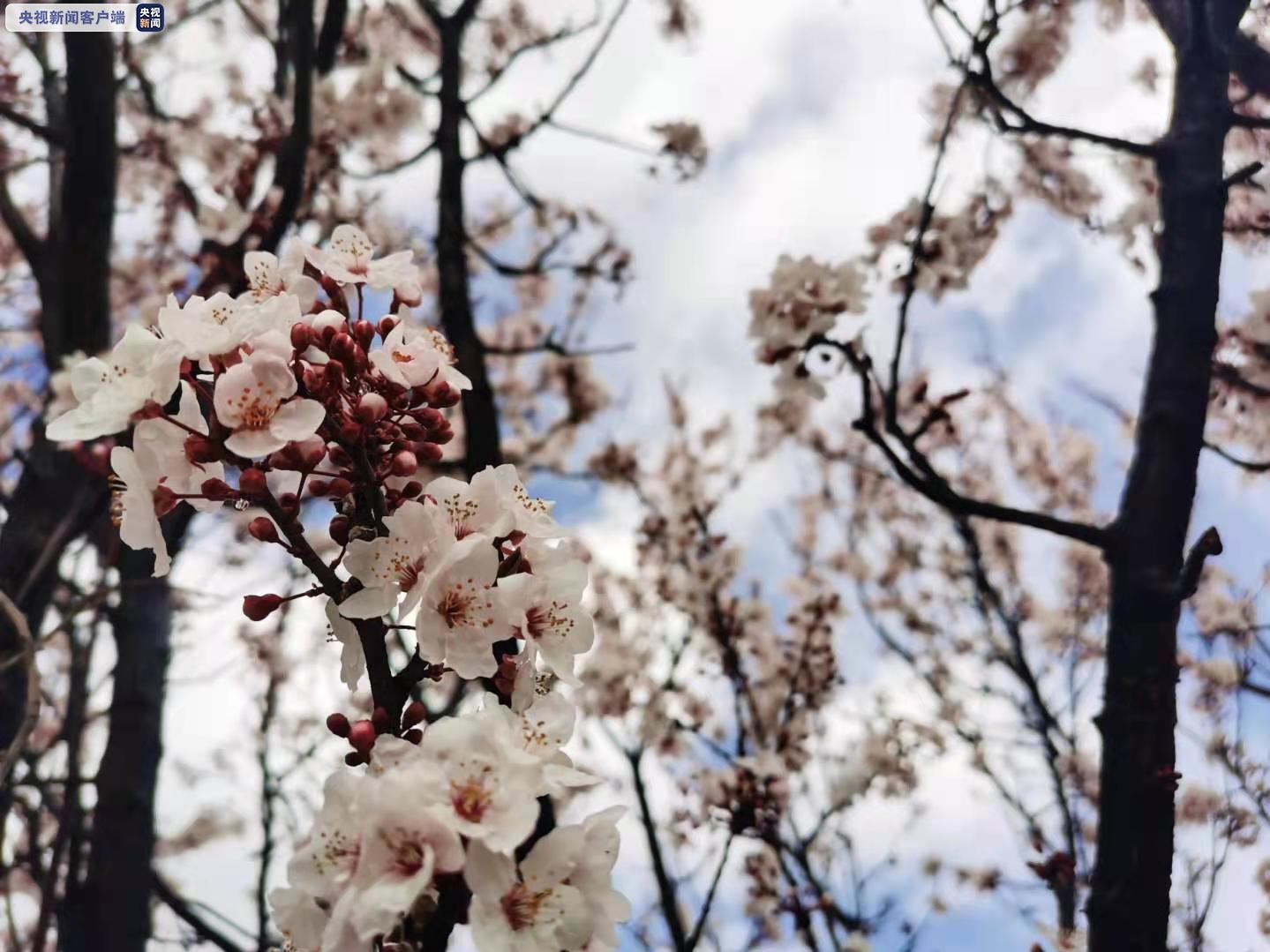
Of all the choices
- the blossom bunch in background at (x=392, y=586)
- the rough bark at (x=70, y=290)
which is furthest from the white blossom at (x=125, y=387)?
the rough bark at (x=70, y=290)

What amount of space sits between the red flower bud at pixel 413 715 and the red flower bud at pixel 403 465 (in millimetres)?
314

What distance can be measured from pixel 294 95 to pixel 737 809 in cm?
313

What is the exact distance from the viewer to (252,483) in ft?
3.70

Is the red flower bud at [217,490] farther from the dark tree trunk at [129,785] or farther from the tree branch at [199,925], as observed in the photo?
the tree branch at [199,925]

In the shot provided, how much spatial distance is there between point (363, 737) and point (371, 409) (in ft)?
1.35

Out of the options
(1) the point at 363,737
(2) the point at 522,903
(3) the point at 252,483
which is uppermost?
(3) the point at 252,483

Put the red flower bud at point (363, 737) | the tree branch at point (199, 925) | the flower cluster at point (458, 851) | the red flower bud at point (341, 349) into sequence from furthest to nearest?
the tree branch at point (199, 925) < the red flower bud at point (341, 349) < the red flower bud at point (363, 737) < the flower cluster at point (458, 851)

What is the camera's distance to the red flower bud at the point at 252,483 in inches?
44.4

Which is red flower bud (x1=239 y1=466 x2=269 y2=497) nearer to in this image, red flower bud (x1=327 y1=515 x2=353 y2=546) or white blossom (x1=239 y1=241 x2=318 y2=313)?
red flower bud (x1=327 y1=515 x2=353 y2=546)

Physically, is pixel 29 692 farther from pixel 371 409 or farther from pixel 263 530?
pixel 371 409

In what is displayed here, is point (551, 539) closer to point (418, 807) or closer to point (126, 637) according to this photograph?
point (418, 807)

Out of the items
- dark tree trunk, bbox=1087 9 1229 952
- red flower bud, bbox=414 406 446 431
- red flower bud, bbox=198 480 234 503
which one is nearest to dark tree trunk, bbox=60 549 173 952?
red flower bud, bbox=198 480 234 503

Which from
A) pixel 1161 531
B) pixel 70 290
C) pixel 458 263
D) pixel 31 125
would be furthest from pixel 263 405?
pixel 31 125

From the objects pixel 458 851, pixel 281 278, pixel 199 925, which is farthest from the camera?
pixel 199 925
